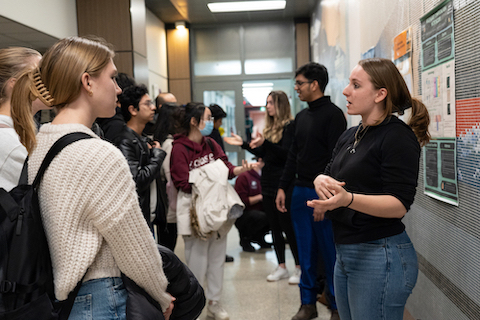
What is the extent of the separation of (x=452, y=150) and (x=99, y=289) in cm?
168

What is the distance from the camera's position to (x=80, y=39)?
3.74ft

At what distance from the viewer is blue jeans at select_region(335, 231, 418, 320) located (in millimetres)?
1508

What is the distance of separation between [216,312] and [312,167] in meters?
1.30

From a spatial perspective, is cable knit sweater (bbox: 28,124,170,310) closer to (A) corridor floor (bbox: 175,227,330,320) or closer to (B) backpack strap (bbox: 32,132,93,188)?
(B) backpack strap (bbox: 32,132,93,188)

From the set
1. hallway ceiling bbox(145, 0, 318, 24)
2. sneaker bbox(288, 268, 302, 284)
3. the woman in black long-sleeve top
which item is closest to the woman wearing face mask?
the woman in black long-sleeve top

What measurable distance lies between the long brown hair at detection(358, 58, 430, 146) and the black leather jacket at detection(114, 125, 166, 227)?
150cm

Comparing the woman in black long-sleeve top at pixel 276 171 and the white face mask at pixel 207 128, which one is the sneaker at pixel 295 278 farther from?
the white face mask at pixel 207 128

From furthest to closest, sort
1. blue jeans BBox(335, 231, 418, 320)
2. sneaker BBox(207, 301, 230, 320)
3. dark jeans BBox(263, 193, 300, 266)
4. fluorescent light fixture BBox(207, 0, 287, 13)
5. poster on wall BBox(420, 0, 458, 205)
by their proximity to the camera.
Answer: fluorescent light fixture BBox(207, 0, 287, 13) < dark jeans BBox(263, 193, 300, 266) < sneaker BBox(207, 301, 230, 320) < poster on wall BBox(420, 0, 458, 205) < blue jeans BBox(335, 231, 418, 320)

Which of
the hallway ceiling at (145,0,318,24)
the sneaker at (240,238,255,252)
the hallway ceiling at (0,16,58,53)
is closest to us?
the hallway ceiling at (0,16,58,53)

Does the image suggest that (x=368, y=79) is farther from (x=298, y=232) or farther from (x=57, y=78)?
(x=298, y=232)

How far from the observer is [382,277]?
1509 millimetres

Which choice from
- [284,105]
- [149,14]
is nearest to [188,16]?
[149,14]

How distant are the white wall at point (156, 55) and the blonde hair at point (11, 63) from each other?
5.71m

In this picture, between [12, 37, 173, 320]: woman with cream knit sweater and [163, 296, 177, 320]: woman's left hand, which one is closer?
[12, 37, 173, 320]: woman with cream knit sweater
